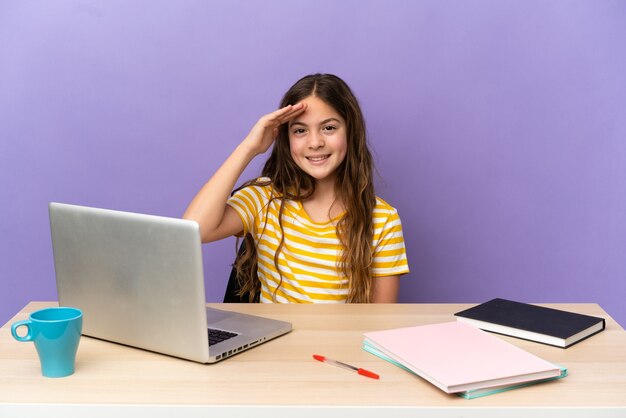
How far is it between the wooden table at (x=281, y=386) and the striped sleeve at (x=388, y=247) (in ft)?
2.16

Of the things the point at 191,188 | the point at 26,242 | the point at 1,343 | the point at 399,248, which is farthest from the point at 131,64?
the point at 1,343

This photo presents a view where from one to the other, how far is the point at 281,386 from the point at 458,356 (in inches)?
12.1

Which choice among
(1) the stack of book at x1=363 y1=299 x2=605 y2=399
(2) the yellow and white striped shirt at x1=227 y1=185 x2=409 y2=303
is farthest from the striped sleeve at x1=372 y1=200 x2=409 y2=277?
(1) the stack of book at x1=363 y1=299 x2=605 y2=399

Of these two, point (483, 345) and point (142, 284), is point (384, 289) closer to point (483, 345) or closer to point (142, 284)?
point (483, 345)

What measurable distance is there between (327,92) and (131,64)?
34.1 inches

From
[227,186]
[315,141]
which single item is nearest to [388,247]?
[315,141]

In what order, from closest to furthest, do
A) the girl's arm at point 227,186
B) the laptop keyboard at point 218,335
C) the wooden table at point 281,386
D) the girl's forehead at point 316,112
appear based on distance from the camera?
1. the wooden table at point 281,386
2. the laptop keyboard at point 218,335
3. the girl's arm at point 227,186
4. the girl's forehead at point 316,112

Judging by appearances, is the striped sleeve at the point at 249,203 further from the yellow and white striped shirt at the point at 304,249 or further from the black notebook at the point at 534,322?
the black notebook at the point at 534,322

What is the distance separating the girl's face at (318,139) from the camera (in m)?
2.02

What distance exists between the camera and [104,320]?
52.3 inches

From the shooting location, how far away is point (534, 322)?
142 cm

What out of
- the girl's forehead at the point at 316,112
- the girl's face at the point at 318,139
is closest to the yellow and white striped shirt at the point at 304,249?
the girl's face at the point at 318,139

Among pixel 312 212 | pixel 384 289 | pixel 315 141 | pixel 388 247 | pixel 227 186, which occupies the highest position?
pixel 315 141

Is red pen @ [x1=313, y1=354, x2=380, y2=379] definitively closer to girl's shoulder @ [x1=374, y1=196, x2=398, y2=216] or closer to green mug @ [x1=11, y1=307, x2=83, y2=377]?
green mug @ [x1=11, y1=307, x2=83, y2=377]
